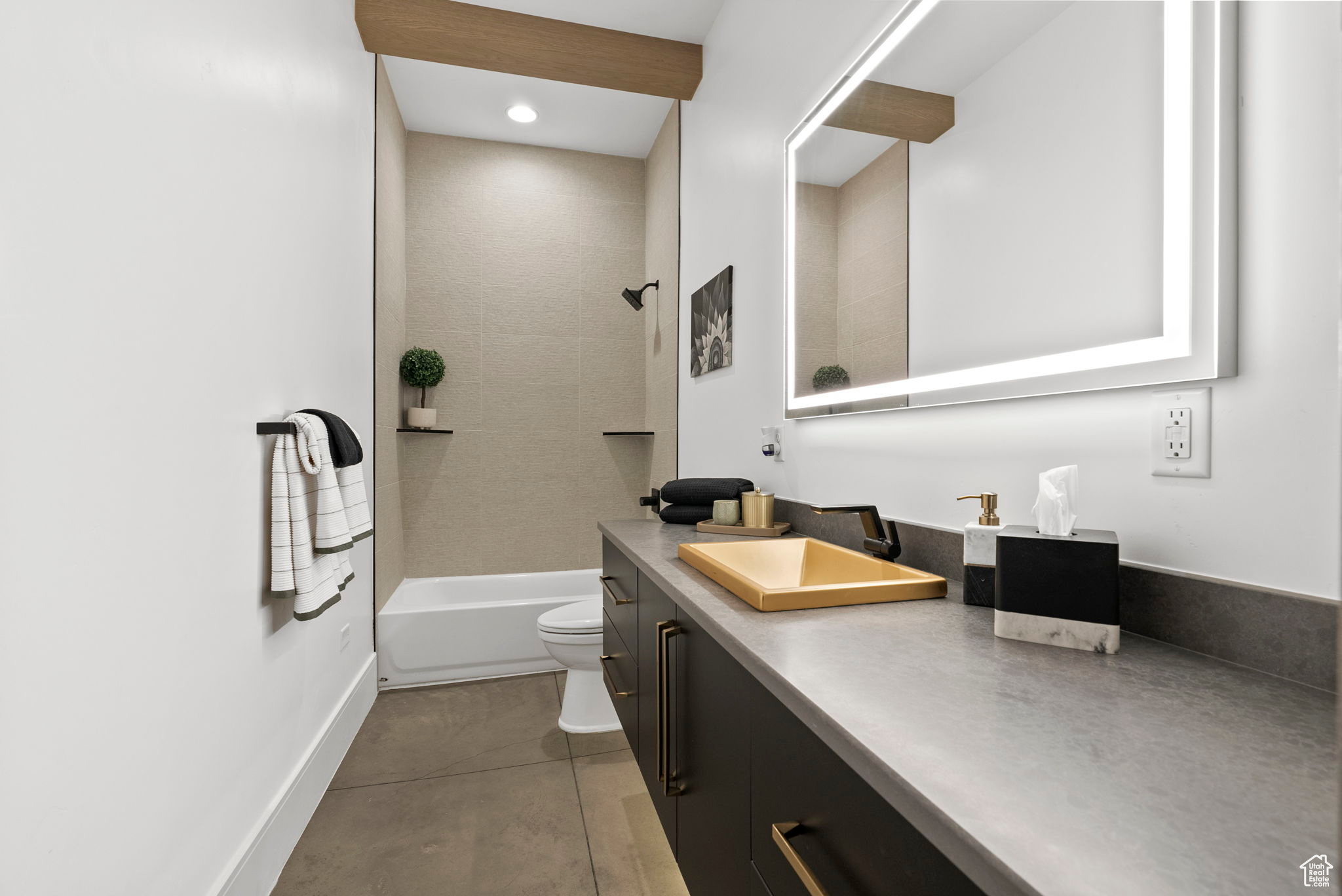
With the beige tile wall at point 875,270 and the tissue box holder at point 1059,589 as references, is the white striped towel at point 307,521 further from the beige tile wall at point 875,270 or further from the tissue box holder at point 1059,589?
the tissue box holder at point 1059,589

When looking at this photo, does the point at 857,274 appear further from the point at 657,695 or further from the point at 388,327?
the point at 388,327

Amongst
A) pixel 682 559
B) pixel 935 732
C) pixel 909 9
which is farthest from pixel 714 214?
pixel 935 732

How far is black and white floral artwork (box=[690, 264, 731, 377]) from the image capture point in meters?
2.33

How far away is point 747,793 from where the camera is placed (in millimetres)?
813

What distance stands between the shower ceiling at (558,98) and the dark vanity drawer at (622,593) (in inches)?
85.7

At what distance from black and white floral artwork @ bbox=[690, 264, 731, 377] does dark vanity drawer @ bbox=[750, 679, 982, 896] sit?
1.73 m

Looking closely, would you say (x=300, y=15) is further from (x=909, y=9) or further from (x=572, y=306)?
(x=572, y=306)

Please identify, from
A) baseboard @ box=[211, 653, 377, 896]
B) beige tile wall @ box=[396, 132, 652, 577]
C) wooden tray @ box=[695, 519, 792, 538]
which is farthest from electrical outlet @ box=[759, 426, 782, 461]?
beige tile wall @ box=[396, 132, 652, 577]

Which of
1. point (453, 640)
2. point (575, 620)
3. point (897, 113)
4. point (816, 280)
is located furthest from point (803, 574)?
point (453, 640)

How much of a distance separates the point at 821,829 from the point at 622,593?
1.13 m

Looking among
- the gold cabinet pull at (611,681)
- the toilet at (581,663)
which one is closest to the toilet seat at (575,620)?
the toilet at (581,663)

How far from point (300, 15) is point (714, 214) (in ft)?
4.91

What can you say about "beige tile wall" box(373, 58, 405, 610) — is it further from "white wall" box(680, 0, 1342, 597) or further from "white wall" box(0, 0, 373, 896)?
"white wall" box(680, 0, 1342, 597)

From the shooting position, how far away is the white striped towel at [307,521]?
4.82ft
